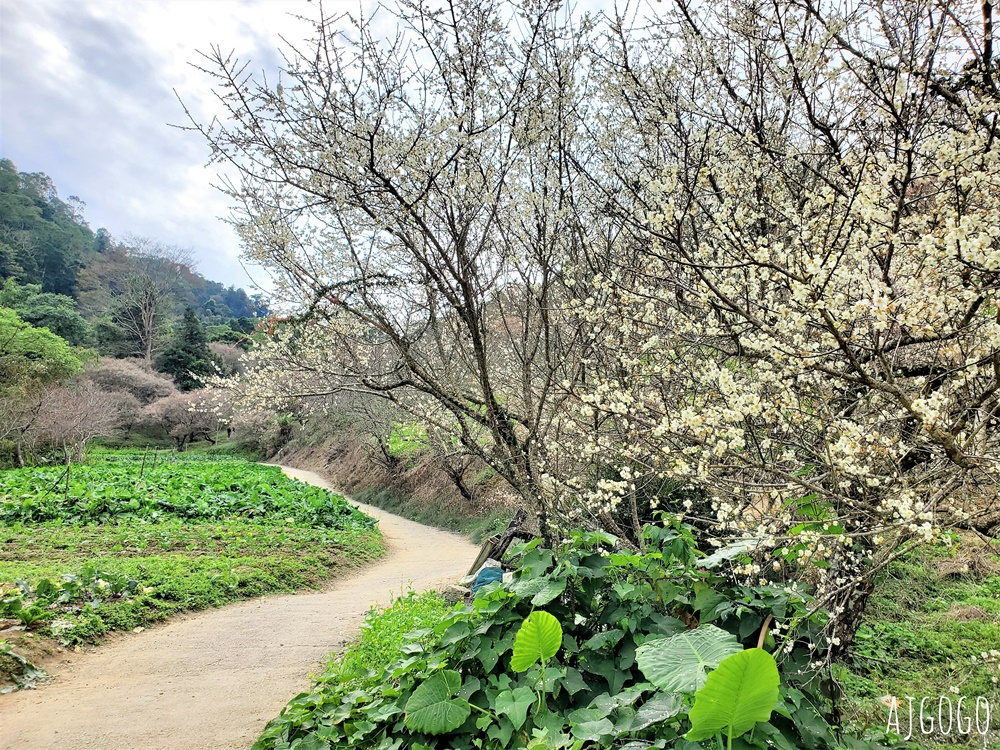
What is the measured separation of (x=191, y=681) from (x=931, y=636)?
220 inches

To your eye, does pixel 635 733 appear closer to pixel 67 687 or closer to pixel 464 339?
pixel 464 339

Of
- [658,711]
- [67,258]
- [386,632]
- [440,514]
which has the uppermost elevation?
[67,258]

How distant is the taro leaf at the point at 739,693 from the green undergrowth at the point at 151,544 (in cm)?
594

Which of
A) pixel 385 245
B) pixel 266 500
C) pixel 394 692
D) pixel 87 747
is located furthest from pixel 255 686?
pixel 266 500

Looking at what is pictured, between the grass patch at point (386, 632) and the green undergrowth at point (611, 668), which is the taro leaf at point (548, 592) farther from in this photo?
the grass patch at point (386, 632)

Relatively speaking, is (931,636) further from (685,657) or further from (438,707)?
(438,707)

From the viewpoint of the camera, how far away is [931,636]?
4012 millimetres

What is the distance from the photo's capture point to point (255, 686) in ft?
14.2

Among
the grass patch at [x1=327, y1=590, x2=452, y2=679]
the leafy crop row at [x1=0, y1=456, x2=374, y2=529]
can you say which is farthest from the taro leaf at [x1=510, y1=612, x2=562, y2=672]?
the leafy crop row at [x1=0, y1=456, x2=374, y2=529]

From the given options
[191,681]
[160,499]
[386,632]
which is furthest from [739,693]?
[160,499]

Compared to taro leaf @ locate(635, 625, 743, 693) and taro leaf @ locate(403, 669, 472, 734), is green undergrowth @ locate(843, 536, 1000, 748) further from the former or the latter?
taro leaf @ locate(403, 669, 472, 734)

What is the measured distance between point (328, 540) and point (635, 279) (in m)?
7.92

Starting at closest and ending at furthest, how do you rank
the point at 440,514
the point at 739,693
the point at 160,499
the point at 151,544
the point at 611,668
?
the point at 739,693 < the point at 611,668 < the point at 151,544 < the point at 160,499 < the point at 440,514

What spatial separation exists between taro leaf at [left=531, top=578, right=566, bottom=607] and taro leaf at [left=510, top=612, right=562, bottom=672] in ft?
0.42
